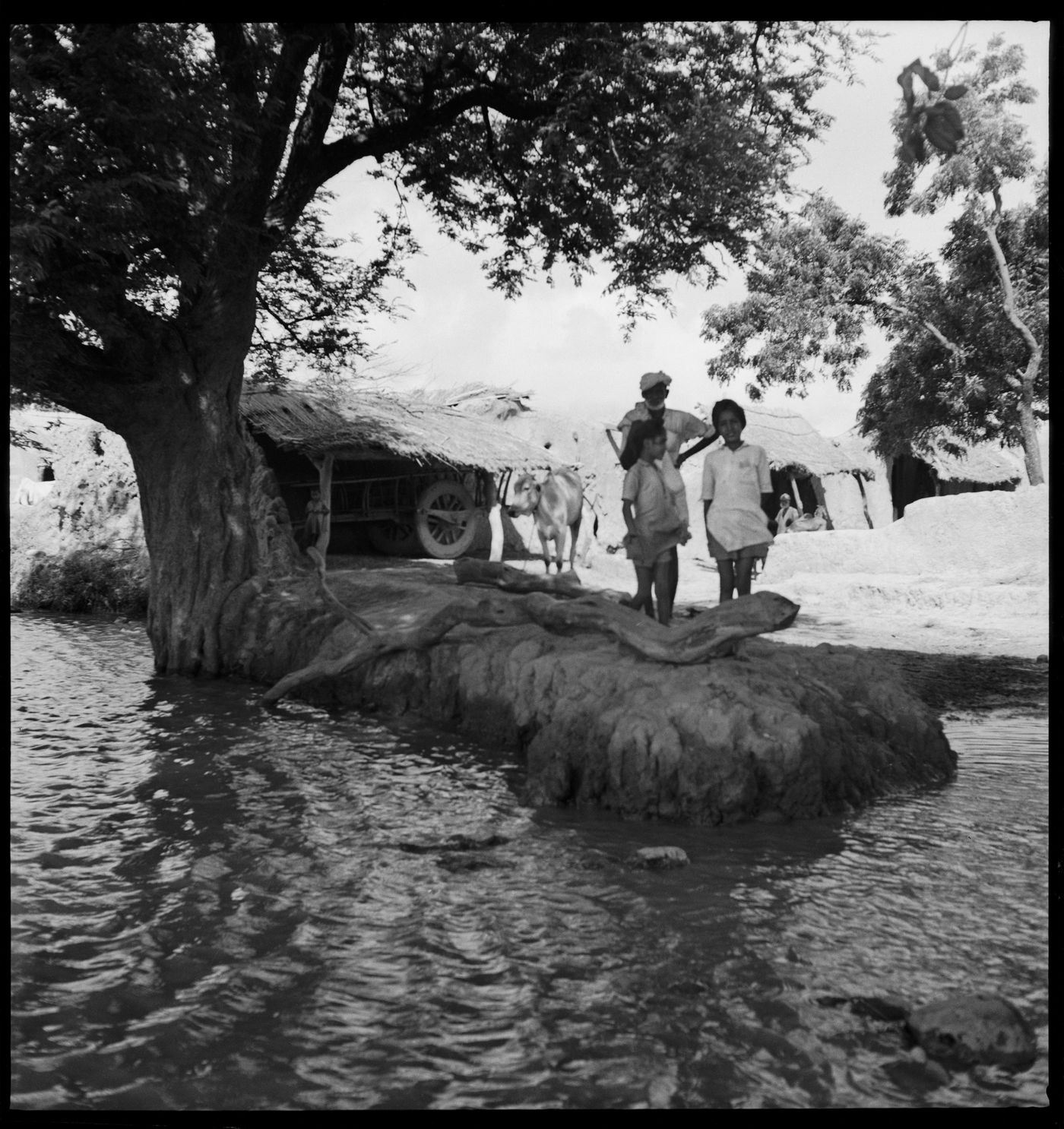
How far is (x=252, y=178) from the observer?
811 cm

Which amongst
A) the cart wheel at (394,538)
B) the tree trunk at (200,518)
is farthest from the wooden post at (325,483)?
the tree trunk at (200,518)

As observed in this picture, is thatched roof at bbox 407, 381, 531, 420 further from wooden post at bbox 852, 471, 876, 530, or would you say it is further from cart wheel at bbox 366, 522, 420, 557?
wooden post at bbox 852, 471, 876, 530

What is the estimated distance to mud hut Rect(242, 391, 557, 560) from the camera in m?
14.9

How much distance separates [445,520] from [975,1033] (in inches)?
578

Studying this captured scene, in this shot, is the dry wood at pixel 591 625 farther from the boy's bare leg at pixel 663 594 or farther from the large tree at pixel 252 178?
the large tree at pixel 252 178

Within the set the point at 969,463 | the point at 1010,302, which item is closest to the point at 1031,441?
the point at 1010,302

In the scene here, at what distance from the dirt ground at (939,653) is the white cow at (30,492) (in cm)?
451

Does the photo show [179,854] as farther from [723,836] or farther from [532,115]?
[532,115]

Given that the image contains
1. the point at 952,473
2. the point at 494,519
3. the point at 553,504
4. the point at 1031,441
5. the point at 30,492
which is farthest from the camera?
the point at 952,473

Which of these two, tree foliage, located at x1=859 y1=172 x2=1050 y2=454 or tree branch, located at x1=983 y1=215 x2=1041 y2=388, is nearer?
tree branch, located at x1=983 y1=215 x2=1041 y2=388

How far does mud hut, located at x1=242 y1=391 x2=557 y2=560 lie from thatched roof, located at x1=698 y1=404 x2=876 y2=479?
4.83m

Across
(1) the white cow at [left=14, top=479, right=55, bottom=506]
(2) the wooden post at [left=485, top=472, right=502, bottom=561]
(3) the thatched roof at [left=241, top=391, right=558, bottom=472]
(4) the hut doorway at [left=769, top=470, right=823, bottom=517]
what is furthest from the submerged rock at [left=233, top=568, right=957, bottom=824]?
(4) the hut doorway at [left=769, top=470, right=823, bottom=517]

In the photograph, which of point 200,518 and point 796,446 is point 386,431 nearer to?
point 200,518

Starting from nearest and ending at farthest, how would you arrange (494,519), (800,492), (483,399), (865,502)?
(494,519)
(483,399)
(865,502)
(800,492)
